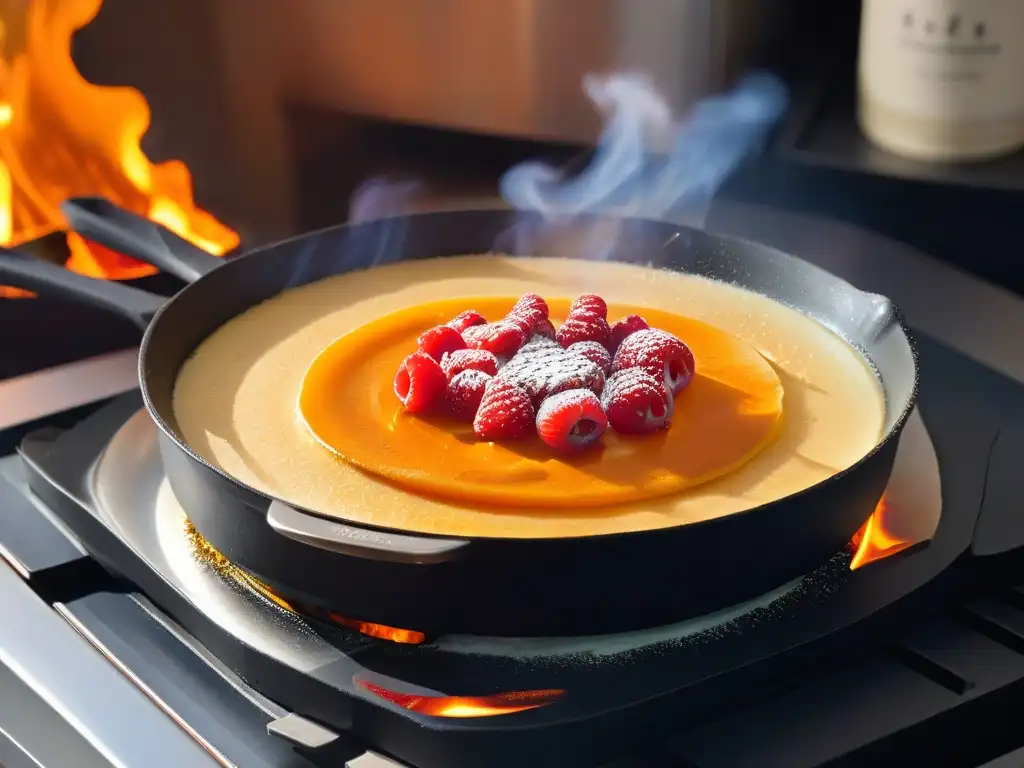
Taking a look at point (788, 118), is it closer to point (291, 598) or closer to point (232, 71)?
point (232, 71)

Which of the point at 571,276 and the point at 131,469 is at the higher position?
the point at 571,276

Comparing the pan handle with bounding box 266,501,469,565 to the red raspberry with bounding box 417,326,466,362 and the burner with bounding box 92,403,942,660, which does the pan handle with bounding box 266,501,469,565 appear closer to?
the burner with bounding box 92,403,942,660

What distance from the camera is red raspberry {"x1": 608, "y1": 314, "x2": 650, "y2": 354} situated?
3.94 ft

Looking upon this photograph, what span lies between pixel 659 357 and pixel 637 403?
7 cm

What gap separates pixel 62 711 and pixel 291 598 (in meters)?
0.20

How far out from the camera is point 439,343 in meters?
1.19

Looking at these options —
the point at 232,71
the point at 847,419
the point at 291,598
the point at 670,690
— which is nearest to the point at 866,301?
the point at 847,419

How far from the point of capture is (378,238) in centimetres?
151

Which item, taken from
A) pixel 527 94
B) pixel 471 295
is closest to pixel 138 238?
pixel 471 295

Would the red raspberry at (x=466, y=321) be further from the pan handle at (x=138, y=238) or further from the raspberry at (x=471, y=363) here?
Answer: the pan handle at (x=138, y=238)

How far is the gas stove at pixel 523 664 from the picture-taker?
0.87m

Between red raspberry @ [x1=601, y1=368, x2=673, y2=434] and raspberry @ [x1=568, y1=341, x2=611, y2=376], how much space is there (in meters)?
0.05

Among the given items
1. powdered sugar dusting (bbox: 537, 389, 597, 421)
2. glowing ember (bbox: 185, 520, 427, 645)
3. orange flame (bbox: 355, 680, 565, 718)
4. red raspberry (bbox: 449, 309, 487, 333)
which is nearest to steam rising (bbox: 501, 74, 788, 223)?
red raspberry (bbox: 449, 309, 487, 333)

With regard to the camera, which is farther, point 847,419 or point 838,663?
point 847,419
